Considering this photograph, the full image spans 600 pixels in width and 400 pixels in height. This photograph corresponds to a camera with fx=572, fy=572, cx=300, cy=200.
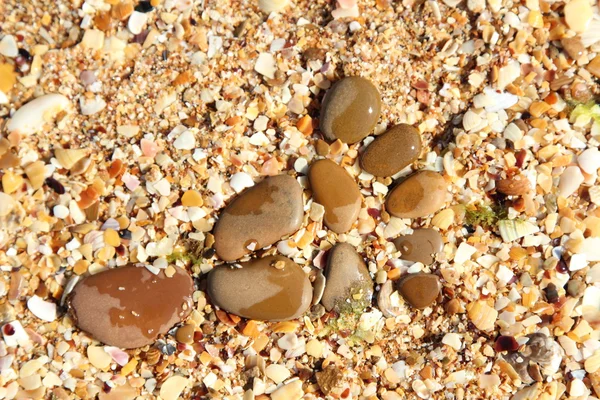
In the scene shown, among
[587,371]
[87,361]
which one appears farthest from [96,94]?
[587,371]

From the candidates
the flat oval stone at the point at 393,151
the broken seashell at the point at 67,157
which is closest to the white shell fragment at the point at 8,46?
the broken seashell at the point at 67,157

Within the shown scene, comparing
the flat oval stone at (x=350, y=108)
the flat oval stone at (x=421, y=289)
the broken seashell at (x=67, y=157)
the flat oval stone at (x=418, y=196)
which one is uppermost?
the flat oval stone at (x=350, y=108)

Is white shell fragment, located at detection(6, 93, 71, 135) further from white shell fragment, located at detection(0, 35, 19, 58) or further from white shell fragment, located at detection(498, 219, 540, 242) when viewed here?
white shell fragment, located at detection(498, 219, 540, 242)

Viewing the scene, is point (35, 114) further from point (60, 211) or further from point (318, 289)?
point (318, 289)

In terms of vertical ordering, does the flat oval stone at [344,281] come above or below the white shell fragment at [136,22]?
below

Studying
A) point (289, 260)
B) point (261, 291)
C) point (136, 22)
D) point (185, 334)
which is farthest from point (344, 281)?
point (136, 22)

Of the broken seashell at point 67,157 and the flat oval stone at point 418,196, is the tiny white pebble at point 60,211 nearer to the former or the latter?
the broken seashell at point 67,157

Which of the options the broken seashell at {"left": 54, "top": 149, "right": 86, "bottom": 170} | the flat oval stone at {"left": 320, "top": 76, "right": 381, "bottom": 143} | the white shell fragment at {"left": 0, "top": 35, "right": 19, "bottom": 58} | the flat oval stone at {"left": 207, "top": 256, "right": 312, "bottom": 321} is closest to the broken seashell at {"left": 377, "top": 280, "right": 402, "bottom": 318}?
the flat oval stone at {"left": 207, "top": 256, "right": 312, "bottom": 321}

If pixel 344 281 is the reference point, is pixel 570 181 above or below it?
above
